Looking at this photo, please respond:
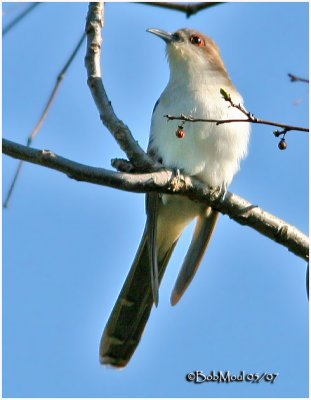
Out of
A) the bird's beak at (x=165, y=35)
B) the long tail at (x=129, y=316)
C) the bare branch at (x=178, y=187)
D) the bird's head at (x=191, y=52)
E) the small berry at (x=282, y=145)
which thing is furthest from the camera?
the bird's beak at (x=165, y=35)

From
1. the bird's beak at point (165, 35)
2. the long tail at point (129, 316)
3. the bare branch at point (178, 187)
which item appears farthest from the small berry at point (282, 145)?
the bird's beak at point (165, 35)

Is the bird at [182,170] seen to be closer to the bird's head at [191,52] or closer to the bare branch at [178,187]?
the bird's head at [191,52]

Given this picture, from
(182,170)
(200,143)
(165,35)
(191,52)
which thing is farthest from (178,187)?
(165,35)

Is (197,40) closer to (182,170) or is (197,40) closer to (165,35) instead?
(165,35)

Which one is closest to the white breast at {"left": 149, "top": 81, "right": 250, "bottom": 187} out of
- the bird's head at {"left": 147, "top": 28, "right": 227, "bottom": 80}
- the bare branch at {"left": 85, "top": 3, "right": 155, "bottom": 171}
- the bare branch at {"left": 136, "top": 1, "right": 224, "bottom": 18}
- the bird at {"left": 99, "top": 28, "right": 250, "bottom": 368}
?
the bird at {"left": 99, "top": 28, "right": 250, "bottom": 368}

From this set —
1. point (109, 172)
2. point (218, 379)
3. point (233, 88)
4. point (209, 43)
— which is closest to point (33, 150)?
point (109, 172)


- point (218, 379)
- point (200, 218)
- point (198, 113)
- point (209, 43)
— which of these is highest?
point (209, 43)

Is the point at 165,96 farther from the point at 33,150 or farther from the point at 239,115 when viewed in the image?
the point at 33,150
